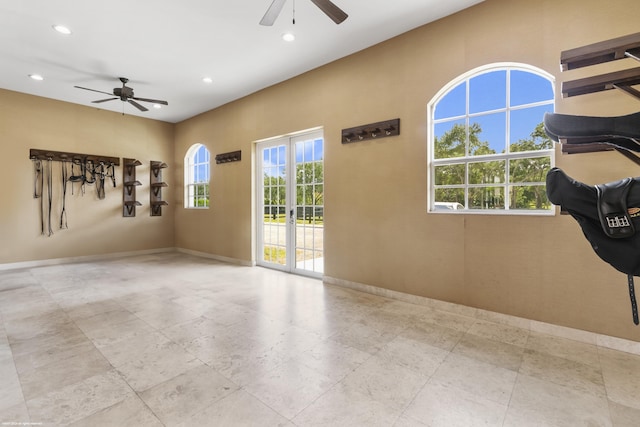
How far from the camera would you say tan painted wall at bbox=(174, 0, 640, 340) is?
260cm

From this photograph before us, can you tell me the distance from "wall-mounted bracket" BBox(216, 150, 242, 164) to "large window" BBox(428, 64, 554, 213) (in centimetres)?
384

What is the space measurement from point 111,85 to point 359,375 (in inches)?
241

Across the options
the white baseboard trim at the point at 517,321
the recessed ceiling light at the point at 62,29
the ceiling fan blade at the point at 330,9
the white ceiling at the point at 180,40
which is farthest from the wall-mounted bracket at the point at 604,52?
the recessed ceiling light at the point at 62,29

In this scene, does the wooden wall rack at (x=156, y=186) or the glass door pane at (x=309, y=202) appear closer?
the glass door pane at (x=309, y=202)

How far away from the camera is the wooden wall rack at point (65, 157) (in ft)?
18.9

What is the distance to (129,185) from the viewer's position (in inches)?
275

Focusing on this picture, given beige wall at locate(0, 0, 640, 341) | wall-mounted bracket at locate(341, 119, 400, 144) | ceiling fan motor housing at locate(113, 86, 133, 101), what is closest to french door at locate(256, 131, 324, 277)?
beige wall at locate(0, 0, 640, 341)

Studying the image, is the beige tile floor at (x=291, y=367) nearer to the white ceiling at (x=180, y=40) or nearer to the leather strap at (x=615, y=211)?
the leather strap at (x=615, y=211)

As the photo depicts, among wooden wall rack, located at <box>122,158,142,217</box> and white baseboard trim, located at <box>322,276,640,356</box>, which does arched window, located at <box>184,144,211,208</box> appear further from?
white baseboard trim, located at <box>322,276,640,356</box>

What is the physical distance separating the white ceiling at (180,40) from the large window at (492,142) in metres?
0.94

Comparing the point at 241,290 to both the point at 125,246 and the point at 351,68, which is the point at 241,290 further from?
the point at 125,246

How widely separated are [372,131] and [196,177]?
503cm

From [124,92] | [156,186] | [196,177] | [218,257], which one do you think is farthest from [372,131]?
[156,186]

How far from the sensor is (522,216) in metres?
2.93
